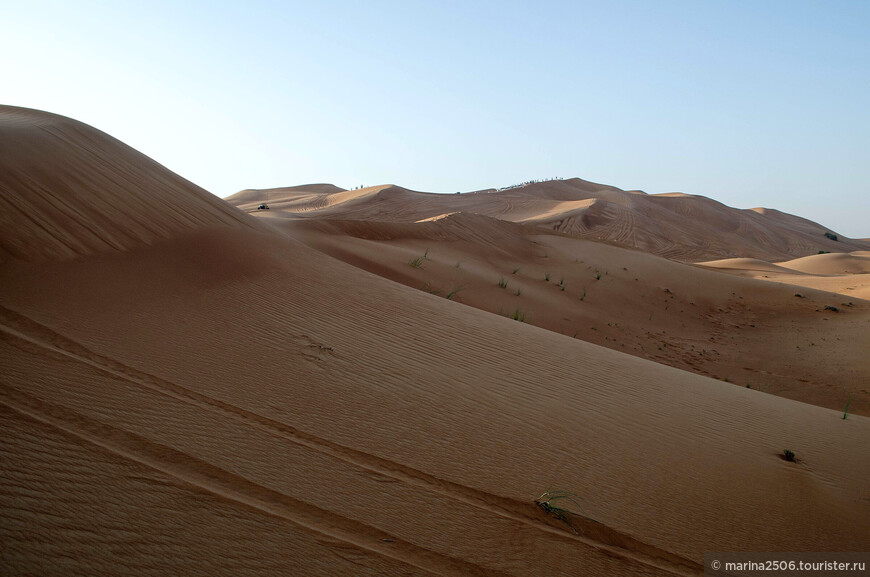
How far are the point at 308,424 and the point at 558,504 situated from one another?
1364 mm

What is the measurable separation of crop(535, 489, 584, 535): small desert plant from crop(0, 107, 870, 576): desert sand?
1.3 inches

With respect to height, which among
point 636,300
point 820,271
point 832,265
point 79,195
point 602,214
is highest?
point 602,214

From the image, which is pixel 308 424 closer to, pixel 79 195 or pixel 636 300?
pixel 79 195

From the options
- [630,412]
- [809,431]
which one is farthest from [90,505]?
[809,431]

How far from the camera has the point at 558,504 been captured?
263 cm

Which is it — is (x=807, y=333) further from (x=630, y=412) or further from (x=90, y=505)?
(x=90, y=505)

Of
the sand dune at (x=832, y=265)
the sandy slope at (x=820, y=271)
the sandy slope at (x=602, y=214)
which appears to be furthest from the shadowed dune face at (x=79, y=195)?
the sand dune at (x=832, y=265)

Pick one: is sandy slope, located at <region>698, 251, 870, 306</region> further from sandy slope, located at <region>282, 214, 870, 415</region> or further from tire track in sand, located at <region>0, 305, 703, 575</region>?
tire track in sand, located at <region>0, 305, 703, 575</region>

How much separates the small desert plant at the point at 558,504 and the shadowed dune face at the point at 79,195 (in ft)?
13.5

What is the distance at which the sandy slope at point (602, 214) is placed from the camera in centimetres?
2923

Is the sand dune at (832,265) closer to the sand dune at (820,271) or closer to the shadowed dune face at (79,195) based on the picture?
the sand dune at (820,271)

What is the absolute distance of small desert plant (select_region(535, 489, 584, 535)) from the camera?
8.29 ft

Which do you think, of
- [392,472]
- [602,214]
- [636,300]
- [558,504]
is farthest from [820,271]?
[392,472]

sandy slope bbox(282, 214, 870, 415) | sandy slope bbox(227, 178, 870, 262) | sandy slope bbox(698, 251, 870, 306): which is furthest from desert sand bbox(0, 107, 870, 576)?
sandy slope bbox(227, 178, 870, 262)
